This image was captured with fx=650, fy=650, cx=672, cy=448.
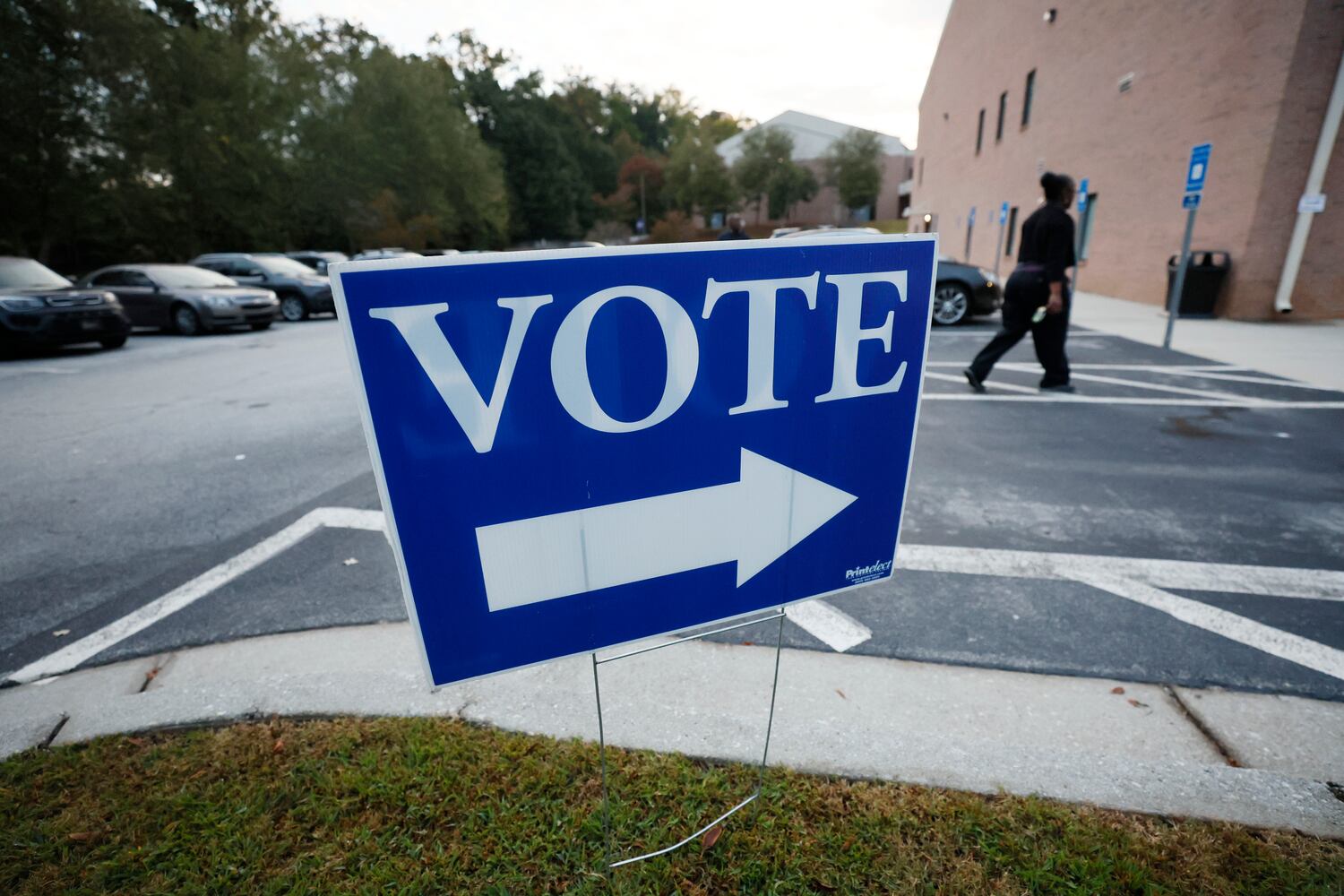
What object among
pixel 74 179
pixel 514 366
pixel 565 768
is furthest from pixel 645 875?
pixel 74 179

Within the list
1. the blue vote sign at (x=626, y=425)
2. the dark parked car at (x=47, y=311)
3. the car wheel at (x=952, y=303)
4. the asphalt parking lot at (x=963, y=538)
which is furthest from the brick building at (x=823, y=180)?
the blue vote sign at (x=626, y=425)

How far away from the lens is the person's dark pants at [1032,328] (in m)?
6.30

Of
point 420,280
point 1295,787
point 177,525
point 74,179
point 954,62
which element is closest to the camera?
point 420,280

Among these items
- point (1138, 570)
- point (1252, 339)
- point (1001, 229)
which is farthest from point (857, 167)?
point (1138, 570)

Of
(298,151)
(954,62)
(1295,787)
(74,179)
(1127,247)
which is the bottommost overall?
(1295,787)

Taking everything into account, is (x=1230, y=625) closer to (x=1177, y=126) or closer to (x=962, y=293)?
(x=962, y=293)

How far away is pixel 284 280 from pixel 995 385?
16.7 metres

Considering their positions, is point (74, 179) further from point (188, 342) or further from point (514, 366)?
point (514, 366)

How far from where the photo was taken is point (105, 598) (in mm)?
3295

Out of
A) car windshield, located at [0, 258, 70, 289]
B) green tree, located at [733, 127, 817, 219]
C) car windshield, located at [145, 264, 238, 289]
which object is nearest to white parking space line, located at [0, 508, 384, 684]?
car windshield, located at [0, 258, 70, 289]

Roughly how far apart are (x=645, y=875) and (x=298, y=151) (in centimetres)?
4055

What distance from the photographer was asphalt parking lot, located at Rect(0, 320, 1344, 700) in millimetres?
2826

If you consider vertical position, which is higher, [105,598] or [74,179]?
[74,179]

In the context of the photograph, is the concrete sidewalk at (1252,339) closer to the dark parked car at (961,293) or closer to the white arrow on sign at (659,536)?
the dark parked car at (961,293)
